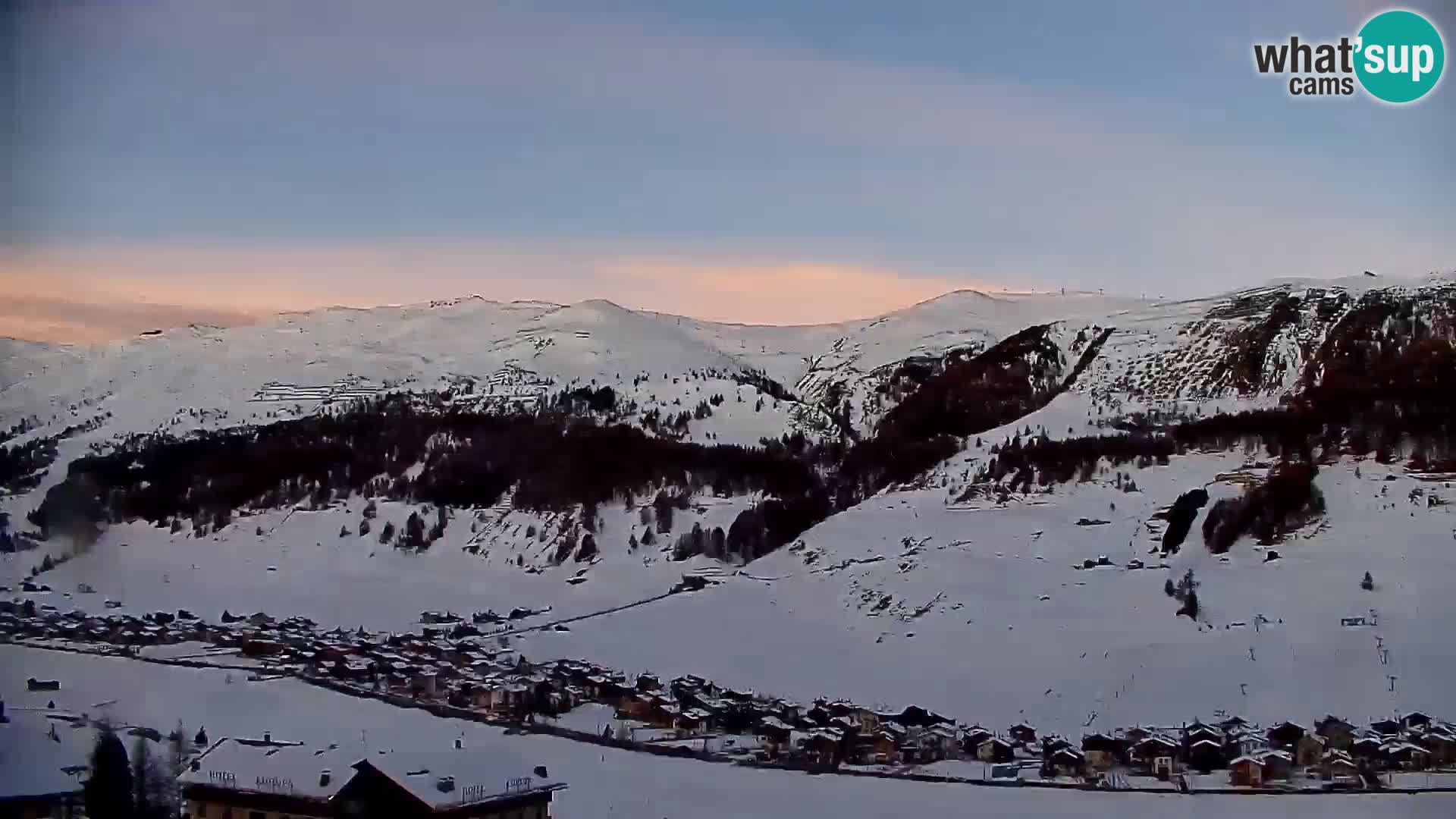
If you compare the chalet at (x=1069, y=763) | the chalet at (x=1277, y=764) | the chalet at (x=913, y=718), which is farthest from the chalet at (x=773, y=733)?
the chalet at (x=1277, y=764)

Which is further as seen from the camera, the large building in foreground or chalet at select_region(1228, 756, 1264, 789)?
chalet at select_region(1228, 756, 1264, 789)

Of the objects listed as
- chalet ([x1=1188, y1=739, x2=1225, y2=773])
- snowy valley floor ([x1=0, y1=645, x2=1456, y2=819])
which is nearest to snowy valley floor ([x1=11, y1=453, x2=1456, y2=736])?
chalet ([x1=1188, y1=739, x2=1225, y2=773])

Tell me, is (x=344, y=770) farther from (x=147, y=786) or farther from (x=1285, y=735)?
(x=1285, y=735)

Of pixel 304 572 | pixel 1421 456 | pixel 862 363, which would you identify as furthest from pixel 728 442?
pixel 1421 456

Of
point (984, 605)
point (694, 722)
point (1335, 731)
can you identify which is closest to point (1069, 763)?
point (1335, 731)

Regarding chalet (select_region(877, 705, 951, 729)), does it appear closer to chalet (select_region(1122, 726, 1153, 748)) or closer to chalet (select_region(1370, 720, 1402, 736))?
chalet (select_region(1122, 726, 1153, 748))

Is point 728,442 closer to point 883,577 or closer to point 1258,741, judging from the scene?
point 883,577
